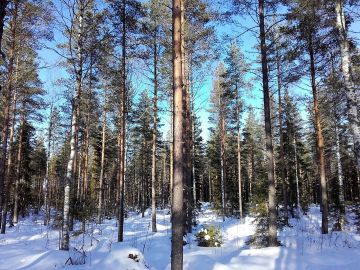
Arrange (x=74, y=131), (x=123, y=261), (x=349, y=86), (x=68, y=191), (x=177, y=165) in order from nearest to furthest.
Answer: (x=177, y=165) < (x=123, y=261) < (x=349, y=86) < (x=68, y=191) < (x=74, y=131)

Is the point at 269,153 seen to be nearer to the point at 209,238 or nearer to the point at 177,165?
the point at 209,238

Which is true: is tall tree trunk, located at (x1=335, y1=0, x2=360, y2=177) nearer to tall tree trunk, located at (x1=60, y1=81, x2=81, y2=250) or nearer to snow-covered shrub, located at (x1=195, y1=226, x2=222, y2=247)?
snow-covered shrub, located at (x1=195, y1=226, x2=222, y2=247)

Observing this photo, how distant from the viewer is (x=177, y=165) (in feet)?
21.7

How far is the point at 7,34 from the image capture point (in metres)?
14.6

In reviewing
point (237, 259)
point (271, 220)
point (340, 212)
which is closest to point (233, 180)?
point (340, 212)

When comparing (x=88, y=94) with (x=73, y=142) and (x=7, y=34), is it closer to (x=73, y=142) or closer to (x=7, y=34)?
(x=7, y=34)

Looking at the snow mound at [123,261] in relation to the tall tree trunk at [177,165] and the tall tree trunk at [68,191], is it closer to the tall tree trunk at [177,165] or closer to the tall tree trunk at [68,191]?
the tall tree trunk at [177,165]

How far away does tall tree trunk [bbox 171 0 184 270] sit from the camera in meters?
6.23

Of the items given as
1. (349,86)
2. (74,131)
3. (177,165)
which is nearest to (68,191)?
(74,131)

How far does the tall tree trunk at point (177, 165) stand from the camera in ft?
20.5

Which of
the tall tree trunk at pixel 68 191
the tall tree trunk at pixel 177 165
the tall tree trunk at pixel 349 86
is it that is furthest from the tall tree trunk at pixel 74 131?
the tall tree trunk at pixel 349 86

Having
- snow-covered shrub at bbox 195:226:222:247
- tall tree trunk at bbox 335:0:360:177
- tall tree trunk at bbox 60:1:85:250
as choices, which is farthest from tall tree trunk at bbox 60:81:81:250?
tall tree trunk at bbox 335:0:360:177

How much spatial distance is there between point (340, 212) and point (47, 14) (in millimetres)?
16740

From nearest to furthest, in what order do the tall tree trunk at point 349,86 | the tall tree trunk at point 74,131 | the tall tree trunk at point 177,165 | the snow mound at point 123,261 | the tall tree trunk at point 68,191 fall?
1. the tall tree trunk at point 177,165
2. the snow mound at point 123,261
3. the tall tree trunk at point 349,86
4. the tall tree trunk at point 68,191
5. the tall tree trunk at point 74,131
